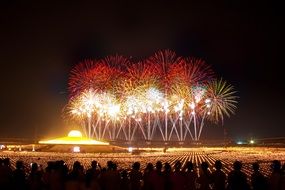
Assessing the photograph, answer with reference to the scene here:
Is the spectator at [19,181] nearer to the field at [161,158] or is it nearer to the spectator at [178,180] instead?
the spectator at [178,180]

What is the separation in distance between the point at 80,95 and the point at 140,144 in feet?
61.4

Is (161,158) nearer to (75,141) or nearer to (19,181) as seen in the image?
(75,141)

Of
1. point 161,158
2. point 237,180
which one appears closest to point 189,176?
point 237,180

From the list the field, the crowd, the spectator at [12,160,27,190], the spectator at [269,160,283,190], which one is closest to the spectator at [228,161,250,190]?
the crowd

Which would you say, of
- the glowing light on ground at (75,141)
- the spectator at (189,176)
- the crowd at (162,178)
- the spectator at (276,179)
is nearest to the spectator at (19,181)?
the crowd at (162,178)

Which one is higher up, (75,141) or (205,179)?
(75,141)

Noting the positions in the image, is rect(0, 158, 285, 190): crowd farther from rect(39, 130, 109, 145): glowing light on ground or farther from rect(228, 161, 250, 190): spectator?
rect(39, 130, 109, 145): glowing light on ground

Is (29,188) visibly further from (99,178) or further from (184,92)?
(184,92)

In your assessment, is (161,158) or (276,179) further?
(161,158)

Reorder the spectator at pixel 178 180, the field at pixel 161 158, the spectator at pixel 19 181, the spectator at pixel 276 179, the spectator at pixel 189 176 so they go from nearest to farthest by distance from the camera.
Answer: the spectator at pixel 276 179 → the spectator at pixel 19 181 → the spectator at pixel 178 180 → the spectator at pixel 189 176 → the field at pixel 161 158

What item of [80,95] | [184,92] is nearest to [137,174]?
[184,92]

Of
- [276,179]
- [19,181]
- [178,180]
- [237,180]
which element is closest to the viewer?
[237,180]

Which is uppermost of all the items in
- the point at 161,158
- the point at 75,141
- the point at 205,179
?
the point at 75,141

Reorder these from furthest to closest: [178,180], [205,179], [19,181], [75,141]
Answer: [75,141], [178,180], [19,181], [205,179]
